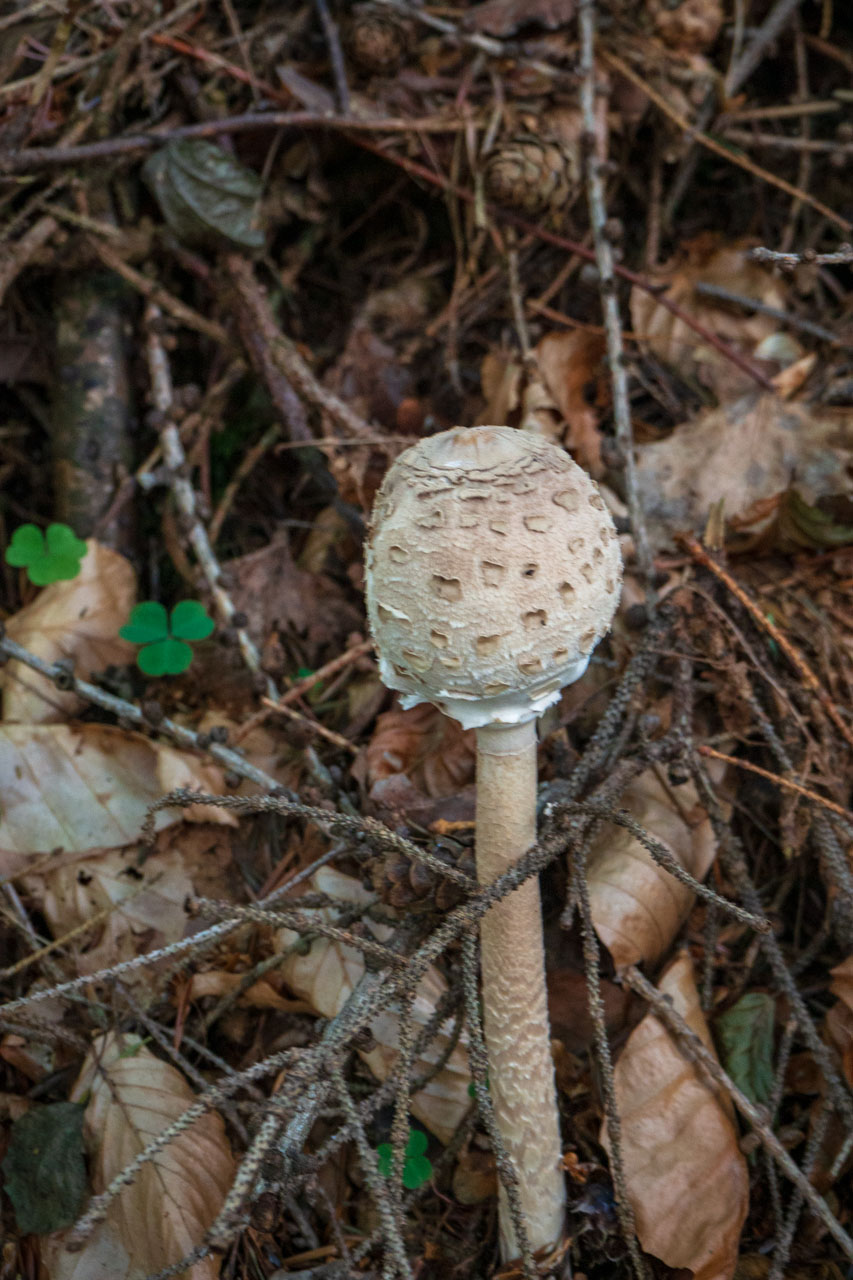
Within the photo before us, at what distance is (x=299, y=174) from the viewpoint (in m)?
3.21

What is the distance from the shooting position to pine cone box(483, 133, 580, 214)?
2.93 meters

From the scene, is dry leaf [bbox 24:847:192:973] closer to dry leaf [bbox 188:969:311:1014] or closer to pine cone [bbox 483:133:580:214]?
dry leaf [bbox 188:969:311:1014]

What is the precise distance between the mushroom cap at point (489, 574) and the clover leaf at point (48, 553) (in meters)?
1.56

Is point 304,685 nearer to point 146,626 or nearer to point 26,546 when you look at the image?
point 146,626

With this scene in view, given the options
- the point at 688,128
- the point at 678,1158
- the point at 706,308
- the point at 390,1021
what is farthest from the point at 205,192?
the point at 678,1158

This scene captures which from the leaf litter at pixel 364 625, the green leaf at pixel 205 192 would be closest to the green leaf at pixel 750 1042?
the leaf litter at pixel 364 625

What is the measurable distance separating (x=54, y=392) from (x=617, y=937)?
2.58 metres

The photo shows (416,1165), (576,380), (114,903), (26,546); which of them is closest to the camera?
(416,1165)

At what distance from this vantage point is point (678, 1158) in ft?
6.95

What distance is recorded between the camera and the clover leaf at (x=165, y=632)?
9.21 ft

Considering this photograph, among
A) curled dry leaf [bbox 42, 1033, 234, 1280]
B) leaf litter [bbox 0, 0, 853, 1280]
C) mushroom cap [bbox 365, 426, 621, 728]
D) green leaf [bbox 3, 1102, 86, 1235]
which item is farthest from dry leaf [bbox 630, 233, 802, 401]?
green leaf [bbox 3, 1102, 86, 1235]

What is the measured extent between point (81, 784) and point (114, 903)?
367mm

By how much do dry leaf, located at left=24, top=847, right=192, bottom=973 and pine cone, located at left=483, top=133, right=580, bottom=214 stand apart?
2.40 meters

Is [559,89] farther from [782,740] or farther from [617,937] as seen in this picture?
[617,937]
